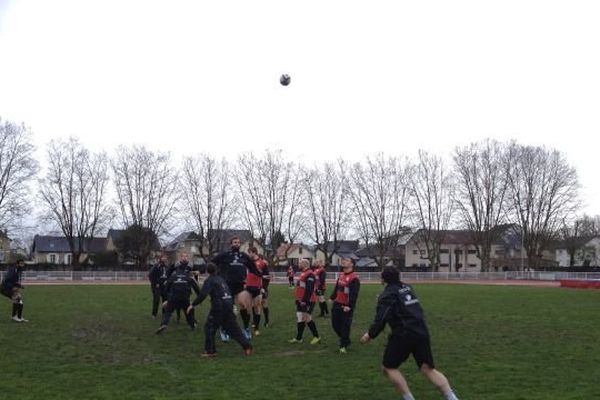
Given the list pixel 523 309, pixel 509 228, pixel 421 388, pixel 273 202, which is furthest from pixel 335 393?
pixel 509 228

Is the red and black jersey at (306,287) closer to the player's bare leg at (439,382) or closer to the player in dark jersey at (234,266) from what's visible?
the player in dark jersey at (234,266)

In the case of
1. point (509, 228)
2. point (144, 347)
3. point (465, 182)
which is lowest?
point (144, 347)

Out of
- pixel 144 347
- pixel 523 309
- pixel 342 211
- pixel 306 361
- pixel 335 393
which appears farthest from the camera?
pixel 342 211

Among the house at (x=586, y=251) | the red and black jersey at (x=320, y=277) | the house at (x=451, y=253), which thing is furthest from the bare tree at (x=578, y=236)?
the red and black jersey at (x=320, y=277)

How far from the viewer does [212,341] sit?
1162 cm

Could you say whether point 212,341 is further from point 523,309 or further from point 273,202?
point 273,202

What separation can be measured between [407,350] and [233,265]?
6.48 meters

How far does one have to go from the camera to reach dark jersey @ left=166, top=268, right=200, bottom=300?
15273 mm

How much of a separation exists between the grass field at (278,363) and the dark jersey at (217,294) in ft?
3.09

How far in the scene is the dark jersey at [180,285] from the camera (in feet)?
50.1

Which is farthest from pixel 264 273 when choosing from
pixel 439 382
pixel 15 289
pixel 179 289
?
pixel 439 382

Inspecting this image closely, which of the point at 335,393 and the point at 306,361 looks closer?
the point at 335,393

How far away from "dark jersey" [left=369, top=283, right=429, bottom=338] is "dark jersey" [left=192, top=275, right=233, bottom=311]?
472cm

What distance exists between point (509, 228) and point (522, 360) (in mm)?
69185
